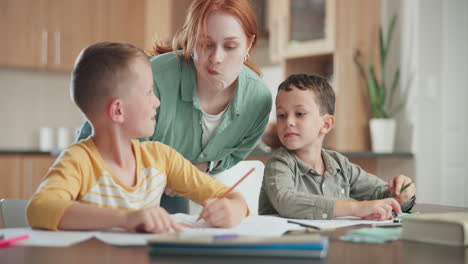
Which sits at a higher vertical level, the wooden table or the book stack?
the book stack

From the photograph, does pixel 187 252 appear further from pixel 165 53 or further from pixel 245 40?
pixel 165 53

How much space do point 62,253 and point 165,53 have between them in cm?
111

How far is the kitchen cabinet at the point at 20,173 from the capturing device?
12.7 feet

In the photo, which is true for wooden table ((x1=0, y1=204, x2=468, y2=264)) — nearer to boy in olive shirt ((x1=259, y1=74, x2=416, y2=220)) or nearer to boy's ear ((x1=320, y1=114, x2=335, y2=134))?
boy in olive shirt ((x1=259, y1=74, x2=416, y2=220))

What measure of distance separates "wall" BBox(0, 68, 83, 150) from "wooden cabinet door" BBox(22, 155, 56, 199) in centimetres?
93

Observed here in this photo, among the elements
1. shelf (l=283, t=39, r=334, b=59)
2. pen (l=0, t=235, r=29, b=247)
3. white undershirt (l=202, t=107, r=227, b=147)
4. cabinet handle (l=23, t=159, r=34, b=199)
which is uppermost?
shelf (l=283, t=39, r=334, b=59)

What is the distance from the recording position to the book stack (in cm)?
76

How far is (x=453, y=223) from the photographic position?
890 mm

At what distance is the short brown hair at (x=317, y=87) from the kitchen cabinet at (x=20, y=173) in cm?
274

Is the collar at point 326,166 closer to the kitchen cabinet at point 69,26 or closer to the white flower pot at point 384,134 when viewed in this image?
the white flower pot at point 384,134

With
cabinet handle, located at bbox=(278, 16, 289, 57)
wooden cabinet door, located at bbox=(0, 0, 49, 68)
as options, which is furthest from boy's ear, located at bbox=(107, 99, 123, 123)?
wooden cabinet door, located at bbox=(0, 0, 49, 68)

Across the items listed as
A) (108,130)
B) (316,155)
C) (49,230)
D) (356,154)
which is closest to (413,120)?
(356,154)

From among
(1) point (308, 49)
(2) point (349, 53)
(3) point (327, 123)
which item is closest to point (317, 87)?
(3) point (327, 123)

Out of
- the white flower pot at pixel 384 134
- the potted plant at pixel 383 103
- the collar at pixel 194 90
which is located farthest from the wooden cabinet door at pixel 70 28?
the collar at pixel 194 90
